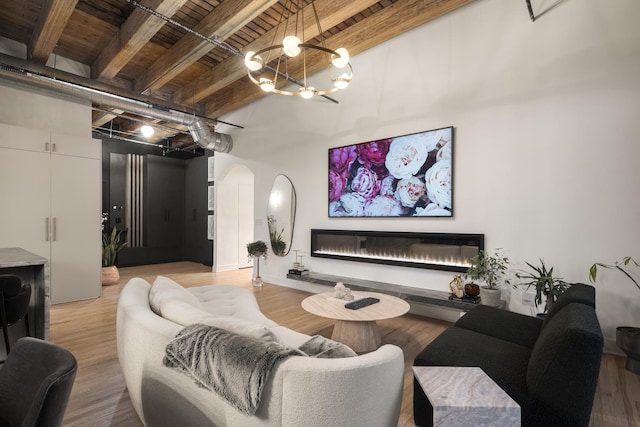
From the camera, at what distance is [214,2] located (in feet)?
12.4

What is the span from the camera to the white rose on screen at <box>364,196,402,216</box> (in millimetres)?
4328

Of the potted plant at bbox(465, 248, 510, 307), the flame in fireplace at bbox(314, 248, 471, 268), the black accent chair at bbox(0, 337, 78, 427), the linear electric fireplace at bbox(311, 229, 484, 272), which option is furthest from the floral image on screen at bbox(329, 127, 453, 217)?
the black accent chair at bbox(0, 337, 78, 427)

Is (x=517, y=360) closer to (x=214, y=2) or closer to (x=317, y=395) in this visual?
(x=317, y=395)

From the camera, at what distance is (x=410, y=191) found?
165 inches

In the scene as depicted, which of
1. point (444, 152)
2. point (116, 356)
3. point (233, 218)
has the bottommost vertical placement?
point (116, 356)

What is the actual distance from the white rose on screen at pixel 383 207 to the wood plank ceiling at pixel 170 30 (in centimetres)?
197

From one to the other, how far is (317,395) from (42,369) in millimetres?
907

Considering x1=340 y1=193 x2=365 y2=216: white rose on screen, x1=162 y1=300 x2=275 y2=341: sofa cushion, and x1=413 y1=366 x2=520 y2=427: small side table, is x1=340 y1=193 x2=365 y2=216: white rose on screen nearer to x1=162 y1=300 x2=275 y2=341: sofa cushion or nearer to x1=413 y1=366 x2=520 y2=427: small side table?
x1=162 y1=300 x2=275 y2=341: sofa cushion

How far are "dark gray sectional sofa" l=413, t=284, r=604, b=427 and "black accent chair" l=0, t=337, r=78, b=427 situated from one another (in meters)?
1.75

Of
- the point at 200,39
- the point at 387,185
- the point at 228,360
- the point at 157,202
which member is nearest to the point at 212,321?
the point at 228,360

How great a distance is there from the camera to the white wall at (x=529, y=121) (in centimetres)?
294

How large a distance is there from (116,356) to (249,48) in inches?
167

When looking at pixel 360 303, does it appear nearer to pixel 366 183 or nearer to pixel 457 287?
pixel 457 287

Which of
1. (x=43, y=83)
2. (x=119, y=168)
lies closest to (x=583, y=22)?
Result: (x=43, y=83)
